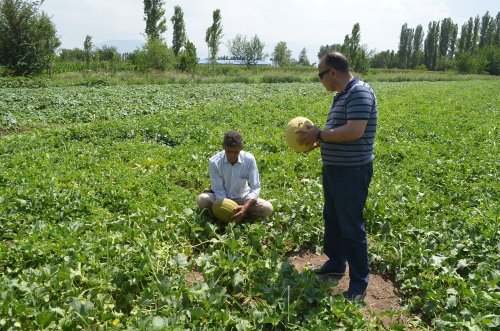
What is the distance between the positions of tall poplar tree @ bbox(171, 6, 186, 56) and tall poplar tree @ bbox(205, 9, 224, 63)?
3.53m

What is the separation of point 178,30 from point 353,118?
58894 mm

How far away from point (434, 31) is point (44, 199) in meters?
107

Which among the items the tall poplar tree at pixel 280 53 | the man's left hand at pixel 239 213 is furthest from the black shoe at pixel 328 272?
the tall poplar tree at pixel 280 53

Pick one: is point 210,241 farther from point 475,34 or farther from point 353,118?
point 475,34

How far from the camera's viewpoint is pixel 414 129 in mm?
11758

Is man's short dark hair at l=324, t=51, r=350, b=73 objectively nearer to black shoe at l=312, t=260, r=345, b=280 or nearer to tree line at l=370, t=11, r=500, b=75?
black shoe at l=312, t=260, r=345, b=280

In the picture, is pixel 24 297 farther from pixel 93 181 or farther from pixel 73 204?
pixel 93 181

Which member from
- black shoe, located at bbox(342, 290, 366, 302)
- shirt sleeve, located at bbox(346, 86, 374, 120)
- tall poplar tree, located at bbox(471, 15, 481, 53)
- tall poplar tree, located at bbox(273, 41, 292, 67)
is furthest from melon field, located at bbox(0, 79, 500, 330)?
tall poplar tree, located at bbox(471, 15, 481, 53)

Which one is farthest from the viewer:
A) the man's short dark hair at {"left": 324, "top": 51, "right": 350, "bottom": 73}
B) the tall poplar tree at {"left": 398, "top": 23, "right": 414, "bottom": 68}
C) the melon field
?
the tall poplar tree at {"left": 398, "top": 23, "right": 414, "bottom": 68}

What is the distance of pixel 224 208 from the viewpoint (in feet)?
15.9

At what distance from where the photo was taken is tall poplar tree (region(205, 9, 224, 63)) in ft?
188

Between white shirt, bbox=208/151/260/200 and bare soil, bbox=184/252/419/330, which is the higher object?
white shirt, bbox=208/151/260/200

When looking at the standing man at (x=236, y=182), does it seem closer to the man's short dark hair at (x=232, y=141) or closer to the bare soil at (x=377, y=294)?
the man's short dark hair at (x=232, y=141)

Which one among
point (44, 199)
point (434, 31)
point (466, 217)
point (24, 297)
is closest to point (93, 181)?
point (44, 199)
